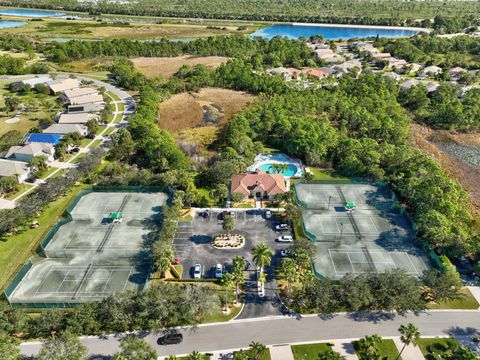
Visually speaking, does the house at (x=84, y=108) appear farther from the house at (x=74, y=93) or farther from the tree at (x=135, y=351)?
the tree at (x=135, y=351)

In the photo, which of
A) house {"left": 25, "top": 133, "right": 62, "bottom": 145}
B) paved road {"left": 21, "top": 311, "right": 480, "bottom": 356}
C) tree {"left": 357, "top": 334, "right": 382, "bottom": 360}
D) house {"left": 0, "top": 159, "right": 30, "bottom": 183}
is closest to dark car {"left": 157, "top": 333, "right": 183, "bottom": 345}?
paved road {"left": 21, "top": 311, "right": 480, "bottom": 356}

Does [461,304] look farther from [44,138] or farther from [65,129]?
[65,129]

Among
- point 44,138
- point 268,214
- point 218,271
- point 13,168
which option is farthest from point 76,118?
point 218,271

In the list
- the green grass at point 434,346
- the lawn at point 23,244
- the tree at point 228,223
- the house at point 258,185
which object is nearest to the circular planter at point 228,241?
the tree at point 228,223

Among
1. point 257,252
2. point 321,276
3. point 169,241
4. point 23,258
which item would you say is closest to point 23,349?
point 23,258

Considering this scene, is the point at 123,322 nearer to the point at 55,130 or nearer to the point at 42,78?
the point at 55,130
